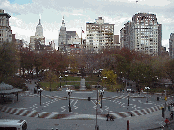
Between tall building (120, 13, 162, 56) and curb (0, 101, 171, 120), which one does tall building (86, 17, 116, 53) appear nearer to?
tall building (120, 13, 162, 56)

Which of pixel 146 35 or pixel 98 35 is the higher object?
pixel 146 35

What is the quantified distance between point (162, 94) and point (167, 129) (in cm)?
2516

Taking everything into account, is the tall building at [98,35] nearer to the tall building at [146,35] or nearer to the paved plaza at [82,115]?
the tall building at [146,35]

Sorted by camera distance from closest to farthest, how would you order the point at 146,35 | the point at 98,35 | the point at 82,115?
1. the point at 82,115
2. the point at 98,35
3. the point at 146,35

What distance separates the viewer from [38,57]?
3201 inches

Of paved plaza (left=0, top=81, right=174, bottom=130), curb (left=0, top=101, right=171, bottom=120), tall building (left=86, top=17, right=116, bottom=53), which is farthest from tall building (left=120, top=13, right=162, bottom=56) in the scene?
curb (left=0, top=101, right=171, bottom=120)

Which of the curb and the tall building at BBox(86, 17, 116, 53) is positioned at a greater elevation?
the tall building at BBox(86, 17, 116, 53)

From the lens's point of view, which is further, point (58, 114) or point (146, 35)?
point (146, 35)

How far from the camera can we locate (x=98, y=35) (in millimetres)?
137125

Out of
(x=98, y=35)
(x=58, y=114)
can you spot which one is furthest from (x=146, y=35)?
(x=58, y=114)

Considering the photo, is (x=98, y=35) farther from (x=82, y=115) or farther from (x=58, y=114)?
(x=58, y=114)

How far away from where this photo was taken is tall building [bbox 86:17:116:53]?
136m

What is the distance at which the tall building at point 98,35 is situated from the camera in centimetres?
13550

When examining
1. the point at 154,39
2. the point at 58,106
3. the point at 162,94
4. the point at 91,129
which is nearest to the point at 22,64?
the point at 58,106
